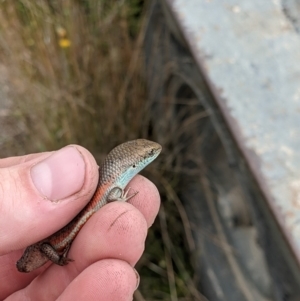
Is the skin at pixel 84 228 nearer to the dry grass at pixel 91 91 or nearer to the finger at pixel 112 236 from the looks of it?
the finger at pixel 112 236

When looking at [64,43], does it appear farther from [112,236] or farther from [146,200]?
[112,236]

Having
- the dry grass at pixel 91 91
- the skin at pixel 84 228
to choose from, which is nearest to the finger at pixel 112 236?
the skin at pixel 84 228

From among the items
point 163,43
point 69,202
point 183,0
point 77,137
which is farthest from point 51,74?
point 69,202

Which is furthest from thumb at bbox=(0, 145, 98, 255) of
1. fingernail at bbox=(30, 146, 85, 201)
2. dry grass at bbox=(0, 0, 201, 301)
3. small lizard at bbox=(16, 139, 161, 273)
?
dry grass at bbox=(0, 0, 201, 301)

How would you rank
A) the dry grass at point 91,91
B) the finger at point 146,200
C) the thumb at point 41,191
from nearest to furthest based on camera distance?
the thumb at point 41,191 < the finger at point 146,200 < the dry grass at point 91,91

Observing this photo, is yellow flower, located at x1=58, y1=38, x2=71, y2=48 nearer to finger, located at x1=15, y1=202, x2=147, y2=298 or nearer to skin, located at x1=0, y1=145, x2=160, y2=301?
skin, located at x1=0, y1=145, x2=160, y2=301
